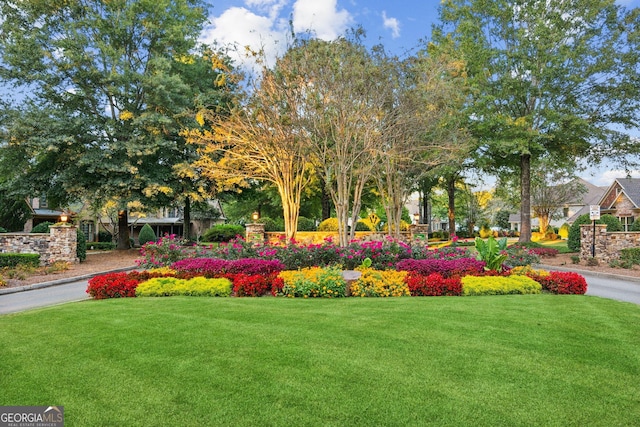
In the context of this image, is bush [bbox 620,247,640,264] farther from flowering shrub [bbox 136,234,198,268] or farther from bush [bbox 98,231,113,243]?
bush [bbox 98,231,113,243]

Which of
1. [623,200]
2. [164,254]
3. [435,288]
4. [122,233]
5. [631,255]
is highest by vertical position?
[623,200]

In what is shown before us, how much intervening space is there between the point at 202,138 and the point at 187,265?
29.2 feet

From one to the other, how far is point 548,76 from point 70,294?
21.4 metres

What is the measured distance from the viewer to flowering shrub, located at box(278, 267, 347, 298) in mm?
8164

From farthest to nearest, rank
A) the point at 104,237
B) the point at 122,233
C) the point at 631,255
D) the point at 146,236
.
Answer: the point at 104,237 → the point at 146,236 → the point at 122,233 → the point at 631,255

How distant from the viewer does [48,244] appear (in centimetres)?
1664

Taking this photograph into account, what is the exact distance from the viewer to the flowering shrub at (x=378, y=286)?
837 centimetres

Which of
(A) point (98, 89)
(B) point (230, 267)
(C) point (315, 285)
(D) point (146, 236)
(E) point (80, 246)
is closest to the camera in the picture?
(C) point (315, 285)

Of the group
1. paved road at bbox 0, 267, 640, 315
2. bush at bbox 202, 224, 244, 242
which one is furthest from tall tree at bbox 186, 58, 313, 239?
bush at bbox 202, 224, 244, 242

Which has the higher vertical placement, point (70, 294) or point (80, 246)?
point (80, 246)

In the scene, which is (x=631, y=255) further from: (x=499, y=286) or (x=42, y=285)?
(x=42, y=285)

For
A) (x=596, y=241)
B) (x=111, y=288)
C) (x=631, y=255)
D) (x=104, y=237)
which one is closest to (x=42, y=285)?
(x=111, y=288)

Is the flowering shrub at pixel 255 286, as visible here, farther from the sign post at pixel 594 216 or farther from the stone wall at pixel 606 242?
the stone wall at pixel 606 242

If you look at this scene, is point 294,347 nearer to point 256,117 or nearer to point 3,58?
point 256,117
